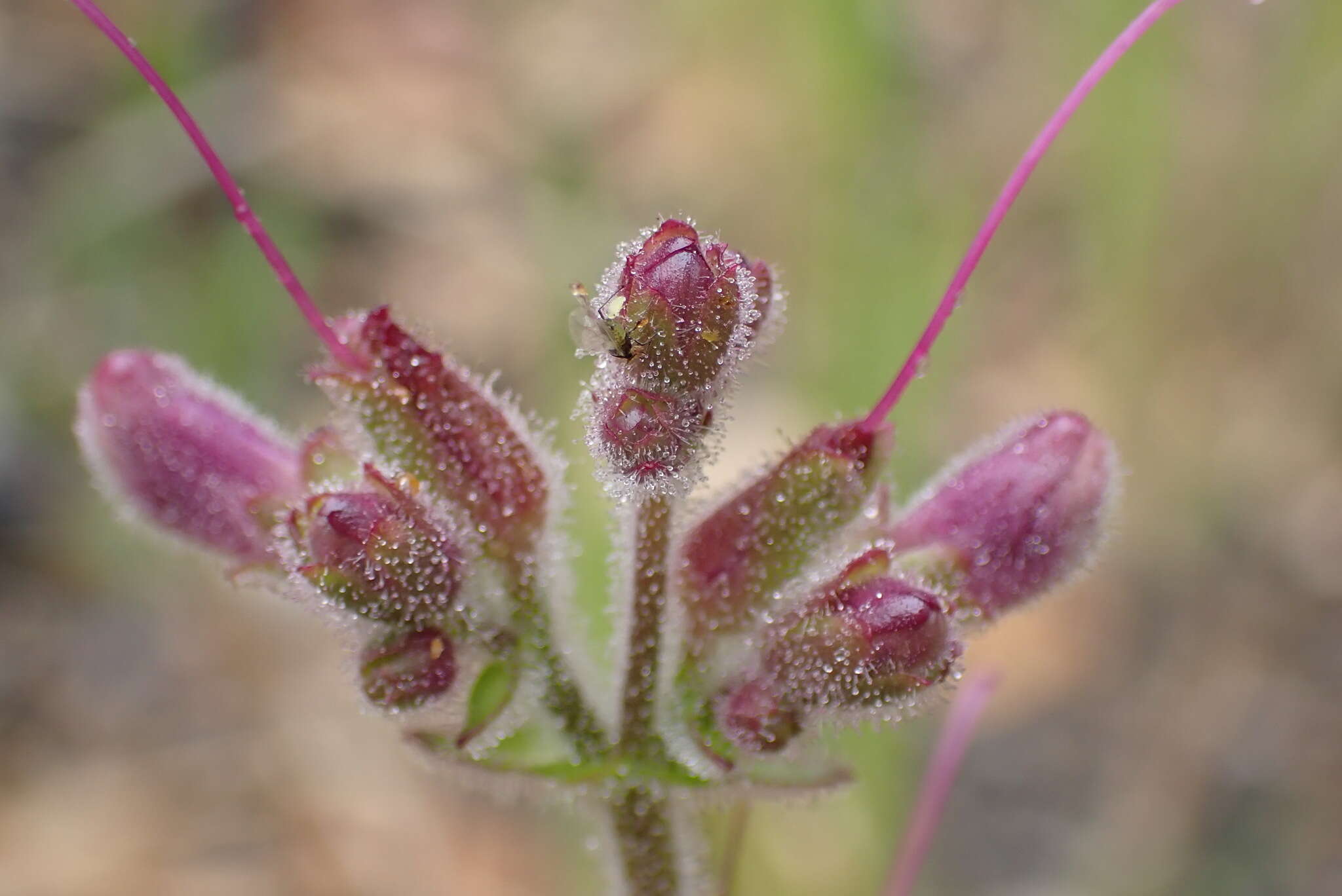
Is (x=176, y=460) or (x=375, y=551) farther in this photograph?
(x=176, y=460)

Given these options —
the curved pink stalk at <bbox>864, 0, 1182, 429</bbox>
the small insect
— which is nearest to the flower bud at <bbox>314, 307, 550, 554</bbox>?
the small insect

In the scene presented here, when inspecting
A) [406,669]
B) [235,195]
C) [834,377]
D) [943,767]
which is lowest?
[406,669]

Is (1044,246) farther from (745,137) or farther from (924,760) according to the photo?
(924,760)

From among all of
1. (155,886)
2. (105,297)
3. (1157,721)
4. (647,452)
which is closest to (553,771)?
(647,452)

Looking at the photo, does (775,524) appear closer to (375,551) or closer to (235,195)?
(375,551)

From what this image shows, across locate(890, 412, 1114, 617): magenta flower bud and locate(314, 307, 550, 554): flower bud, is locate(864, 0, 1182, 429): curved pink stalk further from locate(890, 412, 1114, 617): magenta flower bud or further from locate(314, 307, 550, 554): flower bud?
locate(314, 307, 550, 554): flower bud

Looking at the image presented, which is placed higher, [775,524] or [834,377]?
[834,377]

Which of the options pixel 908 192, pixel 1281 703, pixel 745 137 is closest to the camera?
pixel 908 192

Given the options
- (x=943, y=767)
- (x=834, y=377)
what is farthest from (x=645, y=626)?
(x=834, y=377)

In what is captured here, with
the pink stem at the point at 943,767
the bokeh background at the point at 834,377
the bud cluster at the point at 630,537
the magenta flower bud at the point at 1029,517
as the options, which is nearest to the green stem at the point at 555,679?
the bud cluster at the point at 630,537
